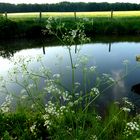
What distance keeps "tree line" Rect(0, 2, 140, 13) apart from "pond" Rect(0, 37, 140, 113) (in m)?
51.5

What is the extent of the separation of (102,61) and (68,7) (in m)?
65.4

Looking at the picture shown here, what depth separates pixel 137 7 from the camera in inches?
3147

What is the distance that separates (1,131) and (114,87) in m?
7.95

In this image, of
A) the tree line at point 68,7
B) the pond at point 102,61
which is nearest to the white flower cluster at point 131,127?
the pond at point 102,61

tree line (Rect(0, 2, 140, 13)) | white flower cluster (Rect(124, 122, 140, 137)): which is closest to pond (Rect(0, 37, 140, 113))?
white flower cluster (Rect(124, 122, 140, 137))

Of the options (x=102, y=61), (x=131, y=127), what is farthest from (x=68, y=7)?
(x=131, y=127)

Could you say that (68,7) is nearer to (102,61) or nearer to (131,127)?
(102,61)

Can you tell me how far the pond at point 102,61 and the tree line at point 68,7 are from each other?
51476 millimetres

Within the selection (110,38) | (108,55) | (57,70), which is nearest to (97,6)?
(110,38)

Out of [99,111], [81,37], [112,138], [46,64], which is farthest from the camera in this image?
[46,64]

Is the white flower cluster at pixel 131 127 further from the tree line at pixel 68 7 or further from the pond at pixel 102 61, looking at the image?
the tree line at pixel 68 7

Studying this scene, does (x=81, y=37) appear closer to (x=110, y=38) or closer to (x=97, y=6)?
(x=110, y=38)

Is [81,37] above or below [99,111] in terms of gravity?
above

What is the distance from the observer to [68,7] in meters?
86.2
